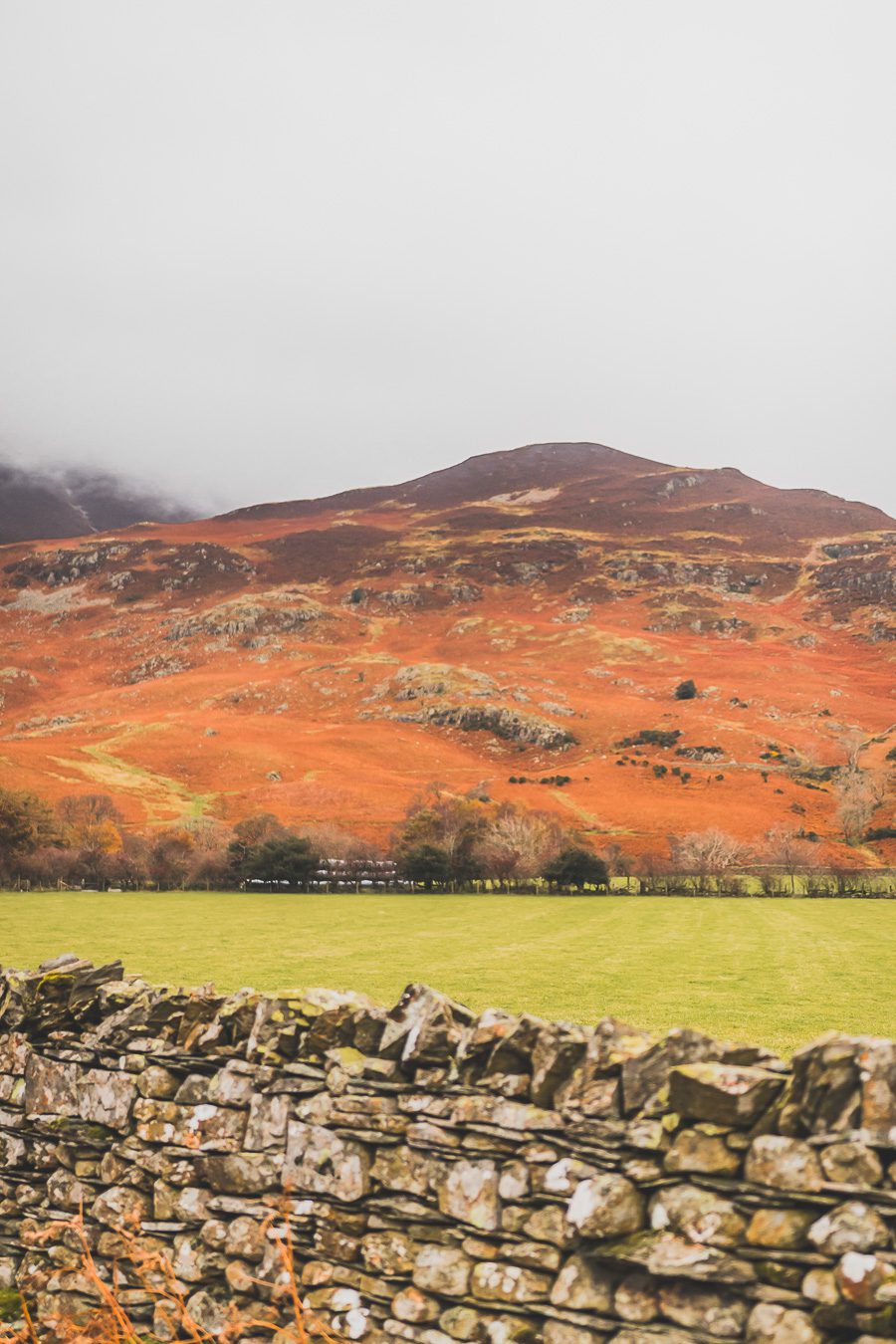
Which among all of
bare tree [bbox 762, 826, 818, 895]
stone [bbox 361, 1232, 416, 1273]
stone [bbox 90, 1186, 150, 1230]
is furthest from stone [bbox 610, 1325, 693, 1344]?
bare tree [bbox 762, 826, 818, 895]

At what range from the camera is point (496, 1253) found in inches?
197

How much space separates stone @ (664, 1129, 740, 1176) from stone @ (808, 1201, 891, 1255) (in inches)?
18.4

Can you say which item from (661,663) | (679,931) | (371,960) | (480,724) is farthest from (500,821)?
(661,663)

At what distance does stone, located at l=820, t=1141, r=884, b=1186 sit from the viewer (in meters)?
4.05

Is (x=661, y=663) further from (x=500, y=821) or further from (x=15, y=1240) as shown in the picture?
(x=15, y=1240)

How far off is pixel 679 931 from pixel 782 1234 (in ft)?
119

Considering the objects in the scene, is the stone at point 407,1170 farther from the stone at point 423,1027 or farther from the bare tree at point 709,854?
the bare tree at point 709,854

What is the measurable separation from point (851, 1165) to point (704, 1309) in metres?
1.14

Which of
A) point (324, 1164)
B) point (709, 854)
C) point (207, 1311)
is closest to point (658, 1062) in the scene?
point (324, 1164)

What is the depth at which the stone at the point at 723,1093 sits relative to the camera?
174 inches

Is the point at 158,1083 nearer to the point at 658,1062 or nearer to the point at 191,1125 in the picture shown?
the point at 191,1125

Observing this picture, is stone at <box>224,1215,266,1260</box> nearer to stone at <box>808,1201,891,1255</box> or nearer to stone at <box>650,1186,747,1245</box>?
stone at <box>650,1186,747,1245</box>

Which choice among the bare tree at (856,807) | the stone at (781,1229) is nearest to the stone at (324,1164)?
the stone at (781,1229)

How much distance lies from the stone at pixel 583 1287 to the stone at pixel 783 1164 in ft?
3.65
